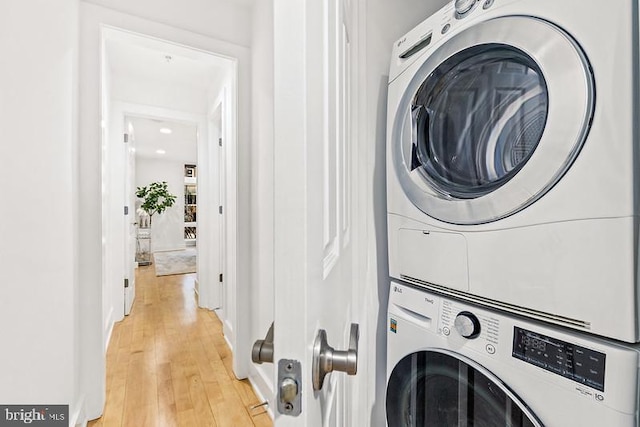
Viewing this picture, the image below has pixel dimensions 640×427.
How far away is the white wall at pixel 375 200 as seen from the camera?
1124 mm

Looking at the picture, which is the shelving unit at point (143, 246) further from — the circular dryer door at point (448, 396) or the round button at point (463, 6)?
the round button at point (463, 6)

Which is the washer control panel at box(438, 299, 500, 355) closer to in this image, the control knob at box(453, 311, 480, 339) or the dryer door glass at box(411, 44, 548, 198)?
the control knob at box(453, 311, 480, 339)

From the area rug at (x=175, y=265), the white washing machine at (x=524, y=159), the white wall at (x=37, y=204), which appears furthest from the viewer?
the area rug at (x=175, y=265)

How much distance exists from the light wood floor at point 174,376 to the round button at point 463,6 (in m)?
1.93

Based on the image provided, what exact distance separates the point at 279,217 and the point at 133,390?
2.11 m

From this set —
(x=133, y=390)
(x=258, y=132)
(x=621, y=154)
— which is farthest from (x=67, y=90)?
(x=621, y=154)

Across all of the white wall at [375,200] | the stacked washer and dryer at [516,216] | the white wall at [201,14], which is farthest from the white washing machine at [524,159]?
the white wall at [201,14]

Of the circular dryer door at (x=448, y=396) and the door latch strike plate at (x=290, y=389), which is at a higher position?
the door latch strike plate at (x=290, y=389)

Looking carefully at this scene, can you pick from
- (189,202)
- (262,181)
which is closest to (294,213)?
(262,181)

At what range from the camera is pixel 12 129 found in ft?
2.83

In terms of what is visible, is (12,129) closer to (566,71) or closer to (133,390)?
(566,71)

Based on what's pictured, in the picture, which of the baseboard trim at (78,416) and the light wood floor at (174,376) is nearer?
the baseboard trim at (78,416)

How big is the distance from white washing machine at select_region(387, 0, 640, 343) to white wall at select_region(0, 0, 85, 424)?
120cm

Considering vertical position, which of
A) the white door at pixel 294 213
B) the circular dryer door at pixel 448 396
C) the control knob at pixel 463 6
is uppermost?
the control knob at pixel 463 6
